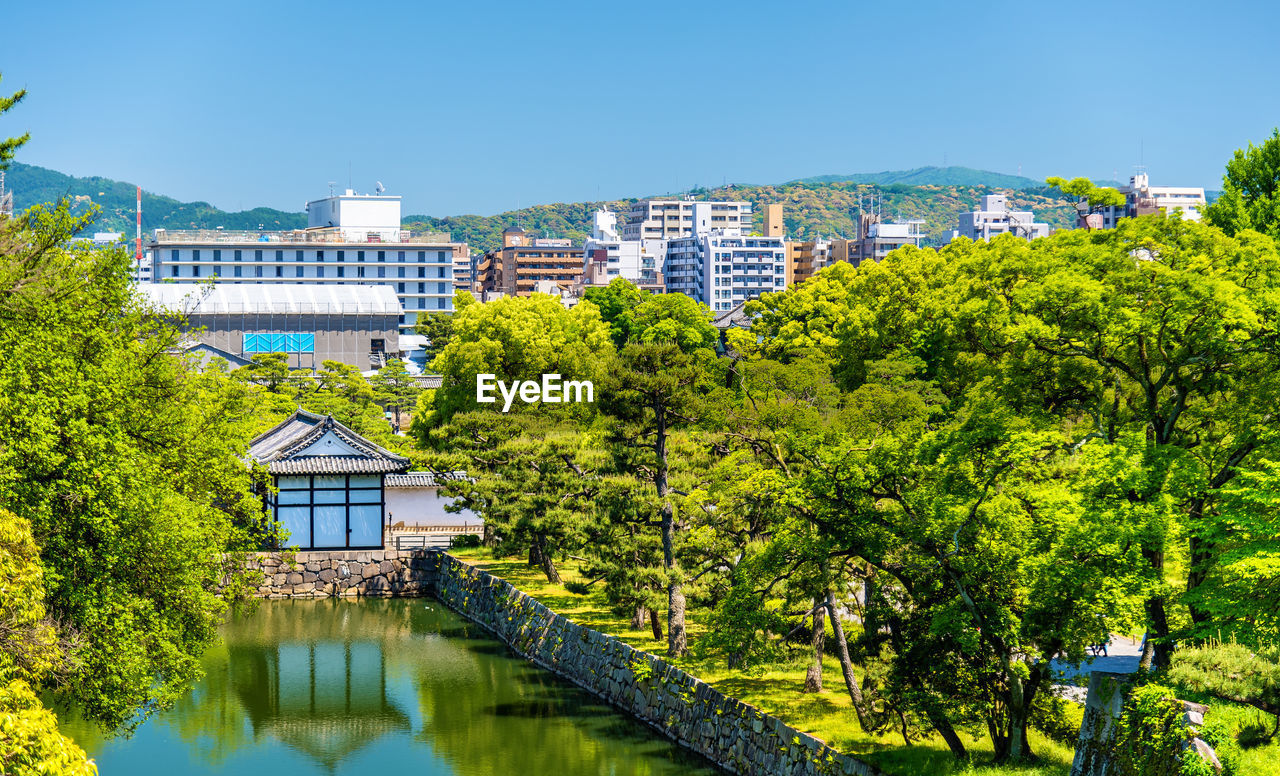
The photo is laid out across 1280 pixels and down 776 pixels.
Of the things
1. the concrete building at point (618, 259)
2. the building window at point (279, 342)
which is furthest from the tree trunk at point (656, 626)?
the concrete building at point (618, 259)

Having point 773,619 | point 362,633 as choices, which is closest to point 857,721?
point 773,619

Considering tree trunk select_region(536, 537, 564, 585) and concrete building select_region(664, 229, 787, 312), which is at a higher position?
concrete building select_region(664, 229, 787, 312)

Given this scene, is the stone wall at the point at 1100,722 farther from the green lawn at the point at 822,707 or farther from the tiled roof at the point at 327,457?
the tiled roof at the point at 327,457

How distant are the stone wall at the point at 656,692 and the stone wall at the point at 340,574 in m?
4.09

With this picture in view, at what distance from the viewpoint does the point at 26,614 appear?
1172cm

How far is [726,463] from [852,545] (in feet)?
16.7

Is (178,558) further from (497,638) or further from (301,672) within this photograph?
(497,638)

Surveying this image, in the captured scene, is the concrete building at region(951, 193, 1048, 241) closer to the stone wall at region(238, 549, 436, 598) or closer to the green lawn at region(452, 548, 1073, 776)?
the stone wall at region(238, 549, 436, 598)

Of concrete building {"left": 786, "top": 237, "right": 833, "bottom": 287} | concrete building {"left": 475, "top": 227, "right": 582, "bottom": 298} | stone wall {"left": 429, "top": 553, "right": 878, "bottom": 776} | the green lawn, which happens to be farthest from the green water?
concrete building {"left": 475, "top": 227, "right": 582, "bottom": 298}

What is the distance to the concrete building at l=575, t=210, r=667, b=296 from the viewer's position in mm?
133375

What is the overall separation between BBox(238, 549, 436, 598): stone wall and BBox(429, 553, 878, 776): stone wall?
13.4 feet

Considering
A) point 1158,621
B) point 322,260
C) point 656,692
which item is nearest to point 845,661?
point 1158,621

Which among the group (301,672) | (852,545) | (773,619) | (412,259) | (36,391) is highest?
(412,259)

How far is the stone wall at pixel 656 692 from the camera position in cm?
1736
